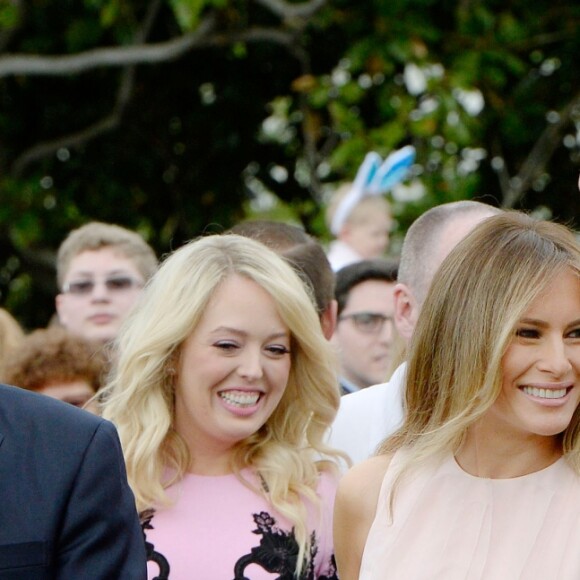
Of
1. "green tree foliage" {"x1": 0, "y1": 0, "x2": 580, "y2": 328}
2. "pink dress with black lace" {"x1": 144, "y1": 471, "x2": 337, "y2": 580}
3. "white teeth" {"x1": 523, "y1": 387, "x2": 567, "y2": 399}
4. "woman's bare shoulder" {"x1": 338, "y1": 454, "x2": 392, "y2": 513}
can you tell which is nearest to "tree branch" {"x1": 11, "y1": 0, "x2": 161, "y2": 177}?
"green tree foliage" {"x1": 0, "y1": 0, "x2": 580, "y2": 328}

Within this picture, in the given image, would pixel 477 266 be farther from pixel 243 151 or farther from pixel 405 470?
pixel 243 151

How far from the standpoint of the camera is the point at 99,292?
569 centimetres

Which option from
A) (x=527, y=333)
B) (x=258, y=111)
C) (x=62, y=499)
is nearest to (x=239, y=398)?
(x=527, y=333)

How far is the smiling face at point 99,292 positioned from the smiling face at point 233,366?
5.91ft

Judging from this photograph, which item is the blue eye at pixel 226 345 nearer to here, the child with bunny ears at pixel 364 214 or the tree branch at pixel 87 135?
the child with bunny ears at pixel 364 214

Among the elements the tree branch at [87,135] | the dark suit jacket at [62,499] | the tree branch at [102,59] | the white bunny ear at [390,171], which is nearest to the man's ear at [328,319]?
the dark suit jacket at [62,499]

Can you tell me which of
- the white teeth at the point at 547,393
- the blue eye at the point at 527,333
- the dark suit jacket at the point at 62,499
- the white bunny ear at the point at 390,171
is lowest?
the dark suit jacket at the point at 62,499

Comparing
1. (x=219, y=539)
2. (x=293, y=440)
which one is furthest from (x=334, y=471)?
(x=219, y=539)

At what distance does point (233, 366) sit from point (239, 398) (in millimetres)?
90

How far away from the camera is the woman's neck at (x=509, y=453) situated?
318 cm

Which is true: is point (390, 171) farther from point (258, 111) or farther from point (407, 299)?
point (407, 299)

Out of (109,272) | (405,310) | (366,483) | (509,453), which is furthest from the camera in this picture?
(109,272)

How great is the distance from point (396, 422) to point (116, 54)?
5448mm

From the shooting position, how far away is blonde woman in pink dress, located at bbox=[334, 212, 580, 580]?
3.07 meters
